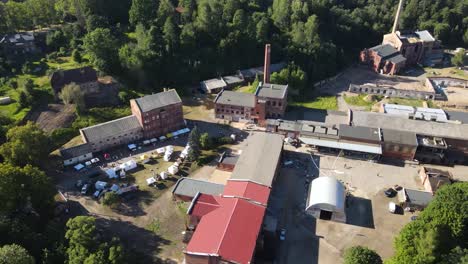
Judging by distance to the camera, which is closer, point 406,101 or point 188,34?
point 406,101

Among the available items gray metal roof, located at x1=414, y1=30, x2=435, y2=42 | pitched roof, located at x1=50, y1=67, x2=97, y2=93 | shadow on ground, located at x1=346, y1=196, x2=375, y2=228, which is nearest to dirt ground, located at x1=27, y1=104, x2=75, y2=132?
pitched roof, located at x1=50, y1=67, x2=97, y2=93

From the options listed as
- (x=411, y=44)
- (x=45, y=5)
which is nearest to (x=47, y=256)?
(x=45, y=5)

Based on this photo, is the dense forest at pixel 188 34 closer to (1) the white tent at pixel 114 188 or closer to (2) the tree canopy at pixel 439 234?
(1) the white tent at pixel 114 188

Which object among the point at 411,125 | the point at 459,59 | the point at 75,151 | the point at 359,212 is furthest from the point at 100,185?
the point at 459,59

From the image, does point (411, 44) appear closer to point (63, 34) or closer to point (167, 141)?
point (167, 141)

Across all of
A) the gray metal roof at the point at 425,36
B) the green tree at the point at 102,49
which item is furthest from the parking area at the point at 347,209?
the gray metal roof at the point at 425,36

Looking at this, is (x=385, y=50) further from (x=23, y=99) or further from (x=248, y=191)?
(x=23, y=99)

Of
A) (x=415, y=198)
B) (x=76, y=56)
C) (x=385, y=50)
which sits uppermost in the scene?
(x=76, y=56)
